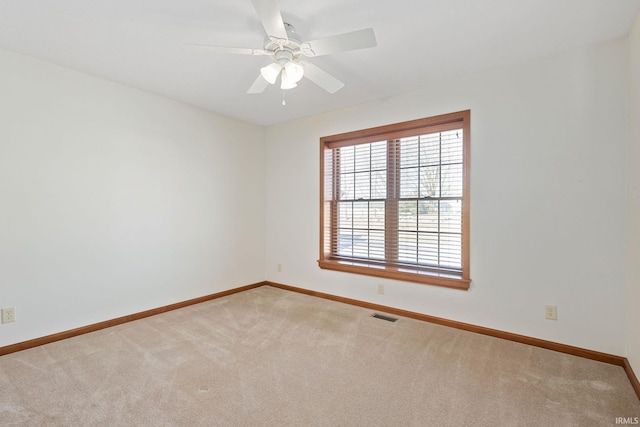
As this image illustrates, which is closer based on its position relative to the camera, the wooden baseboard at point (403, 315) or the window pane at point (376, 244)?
the wooden baseboard at point (403, 315)

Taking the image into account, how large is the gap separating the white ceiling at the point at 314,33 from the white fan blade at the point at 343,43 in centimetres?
25

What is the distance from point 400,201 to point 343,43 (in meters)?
2.04

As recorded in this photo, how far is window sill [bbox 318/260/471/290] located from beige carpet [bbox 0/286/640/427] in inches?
18.0

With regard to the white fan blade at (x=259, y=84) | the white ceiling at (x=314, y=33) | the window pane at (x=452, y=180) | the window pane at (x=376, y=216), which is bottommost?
the window pane at (x=376, y=216)

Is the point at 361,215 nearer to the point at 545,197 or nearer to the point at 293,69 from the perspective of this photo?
the point at 545,197

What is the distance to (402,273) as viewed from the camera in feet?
11.1

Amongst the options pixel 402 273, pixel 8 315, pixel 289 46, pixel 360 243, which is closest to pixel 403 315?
pixel 402 273

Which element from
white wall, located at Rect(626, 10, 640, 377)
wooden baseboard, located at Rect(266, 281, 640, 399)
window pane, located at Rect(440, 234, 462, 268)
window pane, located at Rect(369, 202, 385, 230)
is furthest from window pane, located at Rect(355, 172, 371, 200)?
white wall, located at Rect(626, 10, 640, 377)

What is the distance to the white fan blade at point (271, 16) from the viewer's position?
5.09 feet

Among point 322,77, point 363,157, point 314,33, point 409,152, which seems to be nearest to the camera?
point 314,33

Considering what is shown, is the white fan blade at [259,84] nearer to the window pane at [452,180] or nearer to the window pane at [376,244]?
the window pane at [452,180]

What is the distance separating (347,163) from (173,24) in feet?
7.94

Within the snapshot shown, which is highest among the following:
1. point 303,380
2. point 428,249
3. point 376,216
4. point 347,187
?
point 347,187

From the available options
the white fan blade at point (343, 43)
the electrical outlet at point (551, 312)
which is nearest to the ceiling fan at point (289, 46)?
the white fan blade at point (343, 43)
